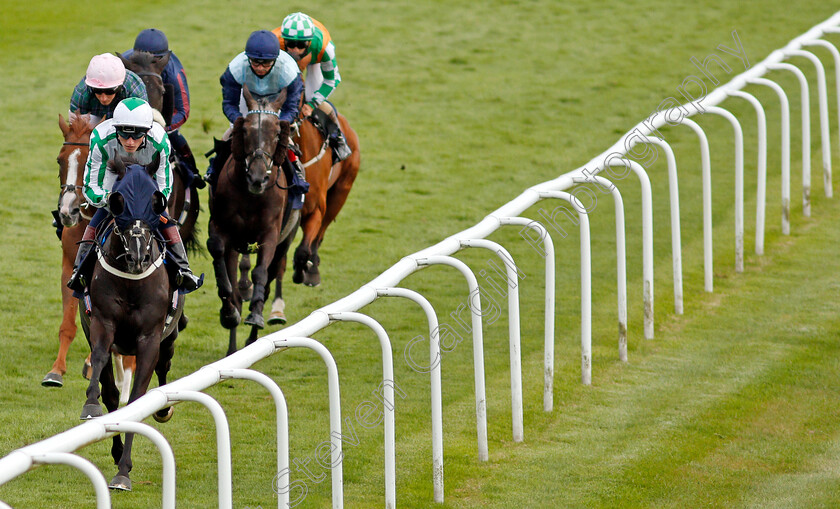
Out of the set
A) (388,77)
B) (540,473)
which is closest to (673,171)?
(540,473)

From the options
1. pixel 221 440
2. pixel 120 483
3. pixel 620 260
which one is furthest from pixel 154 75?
pixel 221 440

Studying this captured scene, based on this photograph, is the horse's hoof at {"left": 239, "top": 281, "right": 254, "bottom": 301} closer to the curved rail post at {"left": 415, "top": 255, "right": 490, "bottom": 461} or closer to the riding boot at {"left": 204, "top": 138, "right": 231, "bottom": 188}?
the riding boot at {"left": 204, "top": 138, "right": 231, "bottom": 188}

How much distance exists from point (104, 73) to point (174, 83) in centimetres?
108

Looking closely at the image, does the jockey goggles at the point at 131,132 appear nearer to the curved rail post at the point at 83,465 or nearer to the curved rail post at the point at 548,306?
the curved rail post at the point at 548,306

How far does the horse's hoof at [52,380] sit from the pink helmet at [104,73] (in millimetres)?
Answer: 1684

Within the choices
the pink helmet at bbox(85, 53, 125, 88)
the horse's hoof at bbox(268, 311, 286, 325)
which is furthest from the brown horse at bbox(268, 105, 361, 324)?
the pink helmet at bbox(85, 53, 125, 88)

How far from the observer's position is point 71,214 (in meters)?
6.00

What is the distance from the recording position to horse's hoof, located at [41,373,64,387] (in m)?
6.59

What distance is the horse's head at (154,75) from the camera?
6918 millimetres

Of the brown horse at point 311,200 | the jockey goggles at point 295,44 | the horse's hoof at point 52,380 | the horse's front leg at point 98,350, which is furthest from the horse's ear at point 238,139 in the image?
the horse's front leg at point 98,350

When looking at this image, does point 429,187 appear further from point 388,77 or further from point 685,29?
point 685,29

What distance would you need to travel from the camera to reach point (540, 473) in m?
5.38

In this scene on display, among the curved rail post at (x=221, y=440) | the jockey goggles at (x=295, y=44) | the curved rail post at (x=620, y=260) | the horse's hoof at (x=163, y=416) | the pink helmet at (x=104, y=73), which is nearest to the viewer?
the curved rail post at (x=221, y=440)

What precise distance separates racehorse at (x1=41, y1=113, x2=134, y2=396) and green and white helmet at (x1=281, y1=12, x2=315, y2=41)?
72.6 inches
